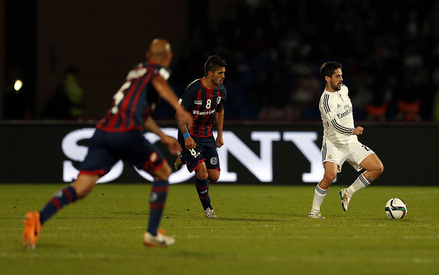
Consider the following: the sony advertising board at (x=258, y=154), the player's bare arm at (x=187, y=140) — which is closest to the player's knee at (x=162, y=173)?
the player's bare arm at (x=187, y=140)

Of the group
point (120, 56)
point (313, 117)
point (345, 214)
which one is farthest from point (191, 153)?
point (120, 56)

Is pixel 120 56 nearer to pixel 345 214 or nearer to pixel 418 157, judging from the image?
pixel 418 157

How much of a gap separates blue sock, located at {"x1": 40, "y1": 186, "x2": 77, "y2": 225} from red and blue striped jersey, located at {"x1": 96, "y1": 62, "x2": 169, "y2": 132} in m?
0.64

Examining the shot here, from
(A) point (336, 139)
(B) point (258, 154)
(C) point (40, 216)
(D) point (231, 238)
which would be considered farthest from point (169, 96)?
(B) point (258, 154)

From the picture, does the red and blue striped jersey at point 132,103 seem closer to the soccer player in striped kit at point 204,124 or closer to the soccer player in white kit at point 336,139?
the soccer player in striped kit at point 204,124

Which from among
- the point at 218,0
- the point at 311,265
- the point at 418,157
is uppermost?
the point at 218,0

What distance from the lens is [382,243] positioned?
26.6ft

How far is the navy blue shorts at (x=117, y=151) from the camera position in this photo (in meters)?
7.46

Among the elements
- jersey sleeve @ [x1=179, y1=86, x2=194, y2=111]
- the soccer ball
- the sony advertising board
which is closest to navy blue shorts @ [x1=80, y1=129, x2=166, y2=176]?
jersey sleeve @ [x1=179, y1=86, x2=194, y2=111]

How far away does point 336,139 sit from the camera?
10906 millimetres

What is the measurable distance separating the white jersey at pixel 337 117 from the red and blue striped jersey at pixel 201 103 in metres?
1.38

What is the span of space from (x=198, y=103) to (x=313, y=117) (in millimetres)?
8583

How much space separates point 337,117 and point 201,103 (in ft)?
5.74

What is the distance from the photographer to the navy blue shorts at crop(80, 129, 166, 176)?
746 centimetres
